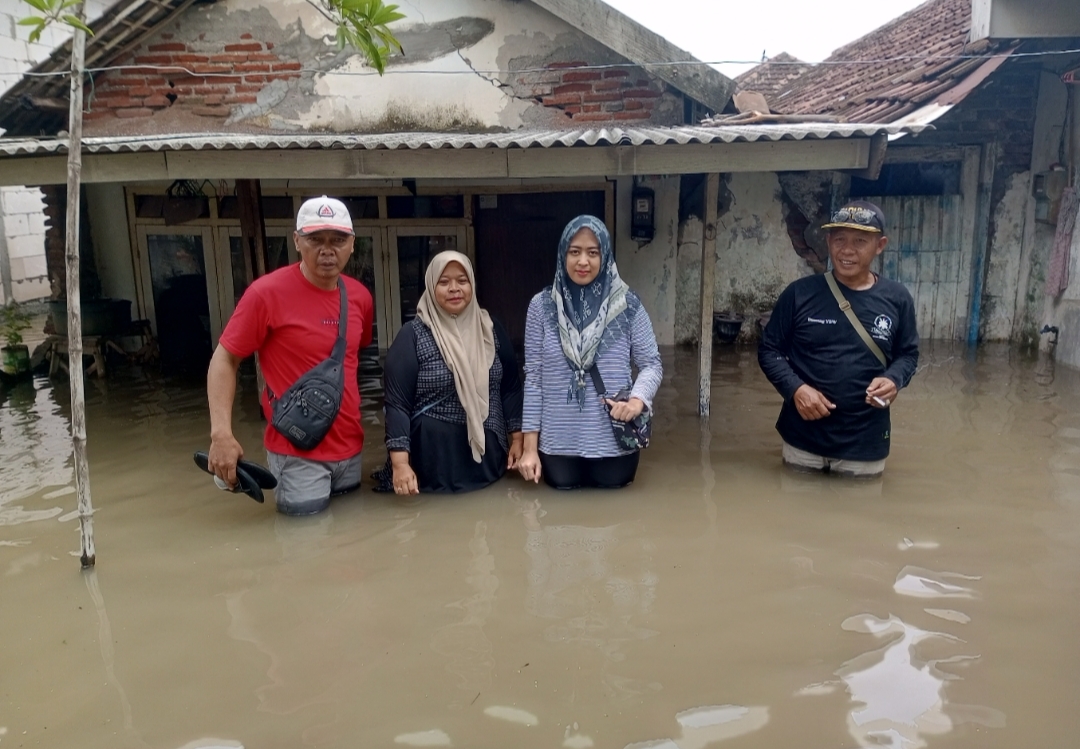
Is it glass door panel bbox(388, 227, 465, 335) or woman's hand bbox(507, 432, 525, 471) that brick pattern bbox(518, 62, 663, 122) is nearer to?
glass door panel bbox(388, 227, 465, 335)

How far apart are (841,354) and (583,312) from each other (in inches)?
55.6

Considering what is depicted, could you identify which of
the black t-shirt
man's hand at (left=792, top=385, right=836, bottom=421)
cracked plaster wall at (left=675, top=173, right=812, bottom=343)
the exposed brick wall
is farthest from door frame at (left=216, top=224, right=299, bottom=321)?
the exposed brick wall

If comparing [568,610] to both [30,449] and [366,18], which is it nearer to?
[366,18]

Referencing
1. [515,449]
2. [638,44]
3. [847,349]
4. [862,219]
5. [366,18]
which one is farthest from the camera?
[638,44]

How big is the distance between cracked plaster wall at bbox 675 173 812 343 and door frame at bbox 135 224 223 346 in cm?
521

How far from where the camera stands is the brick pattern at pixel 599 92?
6.98 meters

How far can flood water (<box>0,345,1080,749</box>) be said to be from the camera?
251 centimetres

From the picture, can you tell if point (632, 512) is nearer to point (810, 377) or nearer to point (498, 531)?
point (498, 531)

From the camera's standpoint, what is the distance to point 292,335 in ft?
12.9

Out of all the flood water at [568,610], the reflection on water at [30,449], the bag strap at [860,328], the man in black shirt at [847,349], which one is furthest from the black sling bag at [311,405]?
the bag strap at [860,328]

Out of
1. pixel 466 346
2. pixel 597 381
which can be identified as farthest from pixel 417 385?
pixel 597 381

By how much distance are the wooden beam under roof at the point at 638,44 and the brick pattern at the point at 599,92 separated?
0.20 metres

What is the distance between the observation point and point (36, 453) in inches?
214

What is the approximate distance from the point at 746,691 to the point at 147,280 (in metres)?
8.24
